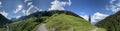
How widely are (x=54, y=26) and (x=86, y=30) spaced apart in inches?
2011

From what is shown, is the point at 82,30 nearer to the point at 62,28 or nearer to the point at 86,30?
the point at 86,30

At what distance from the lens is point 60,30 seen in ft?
588

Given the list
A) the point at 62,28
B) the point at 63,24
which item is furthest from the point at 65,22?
the point at 62,28

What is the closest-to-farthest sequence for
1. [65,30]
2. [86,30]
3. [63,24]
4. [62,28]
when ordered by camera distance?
[86,30] → [65,30] → [62,28] → [63,24]

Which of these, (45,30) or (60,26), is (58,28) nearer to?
(60,26)

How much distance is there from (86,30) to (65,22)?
52.4m

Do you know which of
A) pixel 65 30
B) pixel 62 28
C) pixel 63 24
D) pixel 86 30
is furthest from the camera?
pixel 63 24

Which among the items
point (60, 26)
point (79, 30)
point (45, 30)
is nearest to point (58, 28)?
point (60, 26)

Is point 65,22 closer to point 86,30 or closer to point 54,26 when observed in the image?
point 54,26

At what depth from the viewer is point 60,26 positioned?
18912 cm

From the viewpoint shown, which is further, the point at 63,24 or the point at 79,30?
the point at 63,24

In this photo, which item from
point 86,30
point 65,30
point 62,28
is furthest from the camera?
point 62,28

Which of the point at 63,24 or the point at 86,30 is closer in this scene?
the point at 86,30

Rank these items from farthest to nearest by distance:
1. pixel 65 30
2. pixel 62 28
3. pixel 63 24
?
1. pixel 63 24
2. pixel 62 28
3. pixel 65 30
